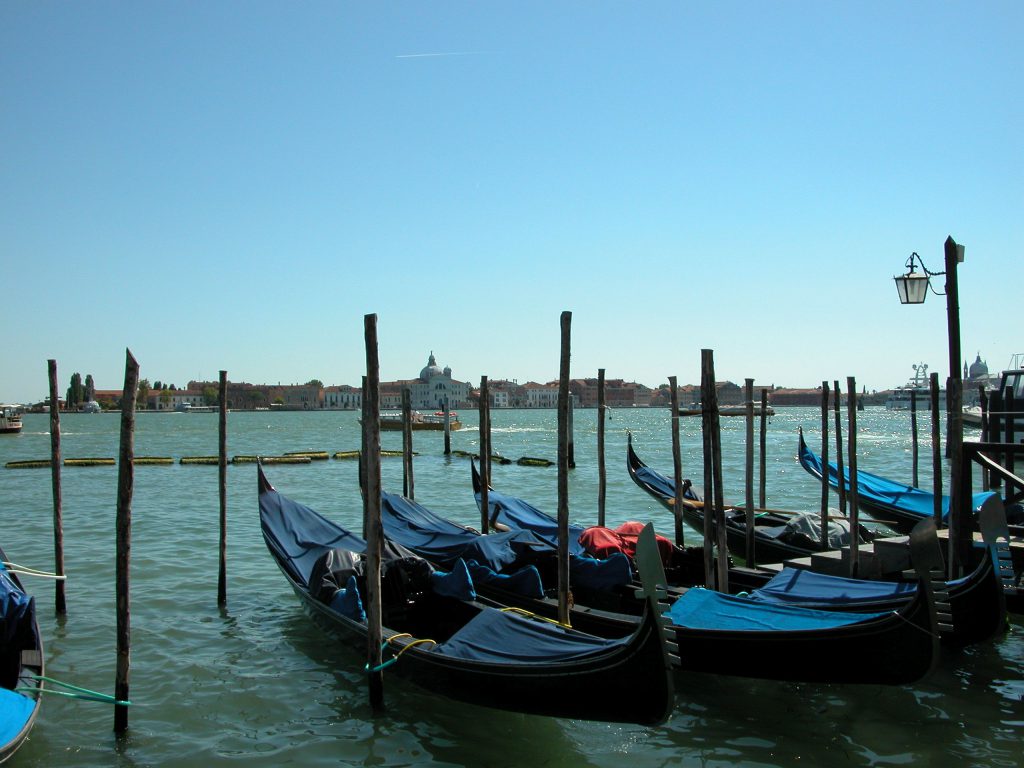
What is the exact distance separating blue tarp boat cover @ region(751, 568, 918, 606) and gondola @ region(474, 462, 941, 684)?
97mm

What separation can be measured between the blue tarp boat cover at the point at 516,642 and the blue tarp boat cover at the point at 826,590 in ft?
4.53

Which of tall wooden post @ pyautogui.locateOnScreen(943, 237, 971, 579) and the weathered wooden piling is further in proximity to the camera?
the weathered wooden piling

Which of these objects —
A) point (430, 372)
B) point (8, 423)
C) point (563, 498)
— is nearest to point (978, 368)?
point (430, 372)

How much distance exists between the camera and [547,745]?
13.2 ft

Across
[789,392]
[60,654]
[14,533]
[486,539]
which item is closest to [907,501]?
[486,539]

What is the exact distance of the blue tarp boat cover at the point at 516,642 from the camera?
12.7 feet

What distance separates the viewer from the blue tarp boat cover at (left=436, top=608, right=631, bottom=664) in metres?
3.86

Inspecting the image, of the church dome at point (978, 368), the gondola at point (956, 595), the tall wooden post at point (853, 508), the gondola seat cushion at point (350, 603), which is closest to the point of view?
the gondola at point (956, 595)

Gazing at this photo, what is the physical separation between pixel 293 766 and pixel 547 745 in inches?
45.7

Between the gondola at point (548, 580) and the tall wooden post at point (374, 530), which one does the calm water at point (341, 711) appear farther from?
the gondola at point (548, 580)

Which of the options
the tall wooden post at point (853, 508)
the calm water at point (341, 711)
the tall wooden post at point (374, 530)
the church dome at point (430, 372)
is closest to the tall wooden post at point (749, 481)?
the tall wooden post at point (853, 508)

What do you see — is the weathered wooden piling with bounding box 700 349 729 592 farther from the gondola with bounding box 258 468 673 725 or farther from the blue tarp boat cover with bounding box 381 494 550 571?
the gondola with bounding box 258 468 673 725

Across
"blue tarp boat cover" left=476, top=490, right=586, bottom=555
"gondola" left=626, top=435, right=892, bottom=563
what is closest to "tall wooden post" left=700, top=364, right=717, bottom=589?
"gondola" left=626, top=435, right=892, bottom=563

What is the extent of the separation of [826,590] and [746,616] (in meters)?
0.67
